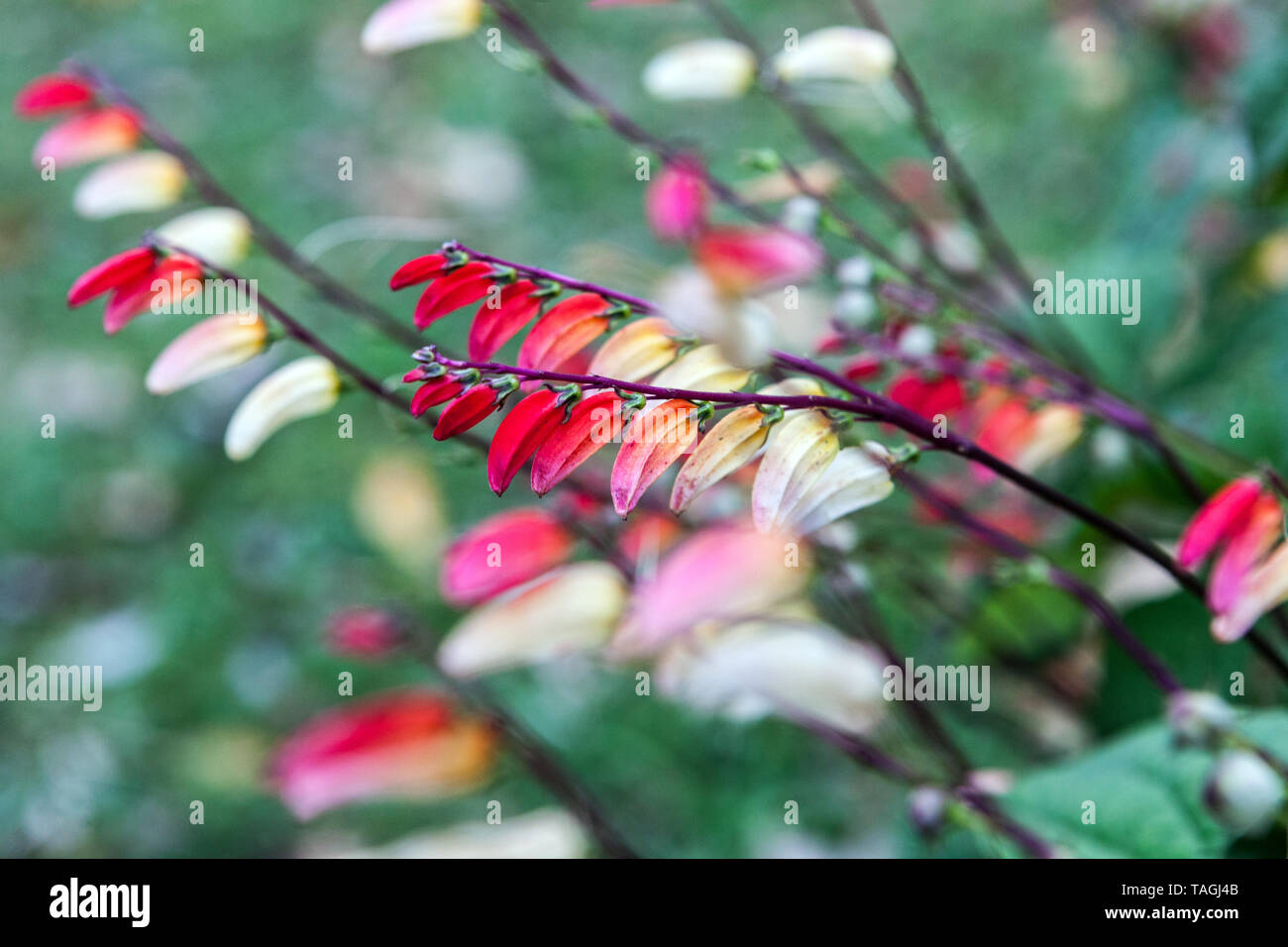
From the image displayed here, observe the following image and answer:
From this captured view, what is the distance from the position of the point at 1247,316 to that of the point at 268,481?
1.12 meters

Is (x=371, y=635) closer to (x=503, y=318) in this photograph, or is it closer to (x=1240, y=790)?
(x=503, y=318)

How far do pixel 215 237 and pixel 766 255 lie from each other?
0.87 ft

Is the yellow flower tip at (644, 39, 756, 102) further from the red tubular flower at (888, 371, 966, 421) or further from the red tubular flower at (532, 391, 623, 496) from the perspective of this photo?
the red tubular flower at (532, 391, 623, 496)

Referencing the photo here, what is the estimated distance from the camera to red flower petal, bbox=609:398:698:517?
0.35m

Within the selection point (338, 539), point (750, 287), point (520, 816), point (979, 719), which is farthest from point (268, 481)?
point (750, 287)

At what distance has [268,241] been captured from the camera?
54 centimetres

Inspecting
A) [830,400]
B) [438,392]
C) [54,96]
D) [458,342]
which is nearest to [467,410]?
[438,392]

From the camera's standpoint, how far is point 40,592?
4.56ft

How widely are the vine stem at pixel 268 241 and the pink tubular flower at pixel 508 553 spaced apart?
0.10 m

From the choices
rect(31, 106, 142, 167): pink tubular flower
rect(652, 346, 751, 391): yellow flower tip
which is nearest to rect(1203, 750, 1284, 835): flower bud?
rect(652, 346, 751, 391): yellow flower tip

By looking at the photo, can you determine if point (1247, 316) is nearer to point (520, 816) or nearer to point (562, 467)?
point (562, 467)

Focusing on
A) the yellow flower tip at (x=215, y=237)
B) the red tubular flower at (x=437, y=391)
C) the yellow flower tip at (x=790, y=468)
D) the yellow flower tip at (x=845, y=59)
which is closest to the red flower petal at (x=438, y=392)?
the red tubular flower at (x=437, y=391)

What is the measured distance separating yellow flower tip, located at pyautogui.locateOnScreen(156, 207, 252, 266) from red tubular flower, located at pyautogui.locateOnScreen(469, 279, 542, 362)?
0.58ft
